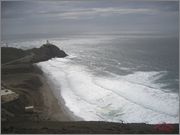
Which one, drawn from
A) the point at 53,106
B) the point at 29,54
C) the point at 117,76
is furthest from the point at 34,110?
the point at 117,76

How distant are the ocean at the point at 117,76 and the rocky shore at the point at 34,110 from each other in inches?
5.8

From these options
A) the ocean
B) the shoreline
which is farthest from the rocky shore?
the ocean

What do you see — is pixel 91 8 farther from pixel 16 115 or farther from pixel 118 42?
pixel 16 115

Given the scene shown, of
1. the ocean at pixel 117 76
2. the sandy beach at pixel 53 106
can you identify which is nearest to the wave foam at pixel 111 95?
the ocean at pixel 117 76

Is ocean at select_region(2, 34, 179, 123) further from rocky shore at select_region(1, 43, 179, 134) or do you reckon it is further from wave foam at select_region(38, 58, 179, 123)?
rocky shore at select_region(1, 43, 179, 134)

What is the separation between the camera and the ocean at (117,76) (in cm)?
483

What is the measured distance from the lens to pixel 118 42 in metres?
5.21

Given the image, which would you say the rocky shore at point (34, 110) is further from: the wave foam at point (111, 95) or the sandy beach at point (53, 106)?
the wave foam at point (111, 95)

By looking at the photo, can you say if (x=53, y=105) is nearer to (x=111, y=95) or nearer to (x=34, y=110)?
(x=34, y=110)

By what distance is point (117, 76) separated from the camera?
6.16 m

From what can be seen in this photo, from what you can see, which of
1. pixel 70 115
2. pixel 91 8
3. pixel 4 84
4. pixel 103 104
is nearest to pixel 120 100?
pixel 103 104

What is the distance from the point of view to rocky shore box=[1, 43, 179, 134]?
14.8 feet

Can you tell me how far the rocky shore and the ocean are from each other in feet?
0.49

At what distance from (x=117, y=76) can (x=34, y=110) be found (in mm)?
1891
